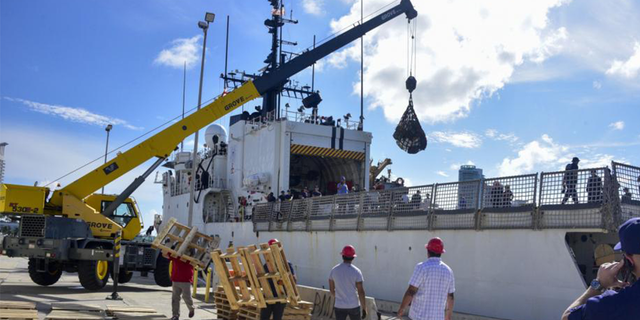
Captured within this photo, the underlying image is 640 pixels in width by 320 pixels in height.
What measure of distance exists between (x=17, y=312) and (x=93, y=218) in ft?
27.7

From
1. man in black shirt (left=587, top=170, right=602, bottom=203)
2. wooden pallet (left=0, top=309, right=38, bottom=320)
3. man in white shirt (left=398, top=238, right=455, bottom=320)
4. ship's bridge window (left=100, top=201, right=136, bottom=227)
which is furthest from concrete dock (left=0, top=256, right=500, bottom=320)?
man in white shirt (left=398, top=238, right=455, bottom=320)

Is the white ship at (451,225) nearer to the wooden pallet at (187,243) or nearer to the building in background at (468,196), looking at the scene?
the building in background at (468,196)

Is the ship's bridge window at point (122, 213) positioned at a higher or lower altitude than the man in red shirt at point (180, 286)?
higher

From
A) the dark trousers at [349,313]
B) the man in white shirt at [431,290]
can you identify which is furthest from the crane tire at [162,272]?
the man in white shirt at [431,290]

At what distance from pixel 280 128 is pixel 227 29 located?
458 inches

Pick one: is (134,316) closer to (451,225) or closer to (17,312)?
(17,312)

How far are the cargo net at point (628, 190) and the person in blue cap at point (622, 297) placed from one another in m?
8.34

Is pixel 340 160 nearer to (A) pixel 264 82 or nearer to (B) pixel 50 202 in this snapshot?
(A) pixel 264 82

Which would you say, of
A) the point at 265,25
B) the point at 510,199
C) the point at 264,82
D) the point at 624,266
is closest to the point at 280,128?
the point at 264,82

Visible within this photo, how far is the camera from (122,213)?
19.0 metres

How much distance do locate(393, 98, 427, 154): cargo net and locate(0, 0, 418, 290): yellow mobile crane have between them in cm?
502

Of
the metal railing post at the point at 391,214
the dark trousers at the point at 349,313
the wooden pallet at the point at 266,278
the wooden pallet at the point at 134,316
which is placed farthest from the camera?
the metal railing post at the point at 391,214

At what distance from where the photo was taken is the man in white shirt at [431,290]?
6.10 metres

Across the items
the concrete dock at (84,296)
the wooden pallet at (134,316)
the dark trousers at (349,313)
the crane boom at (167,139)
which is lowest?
the concrete dock at (84,296)
